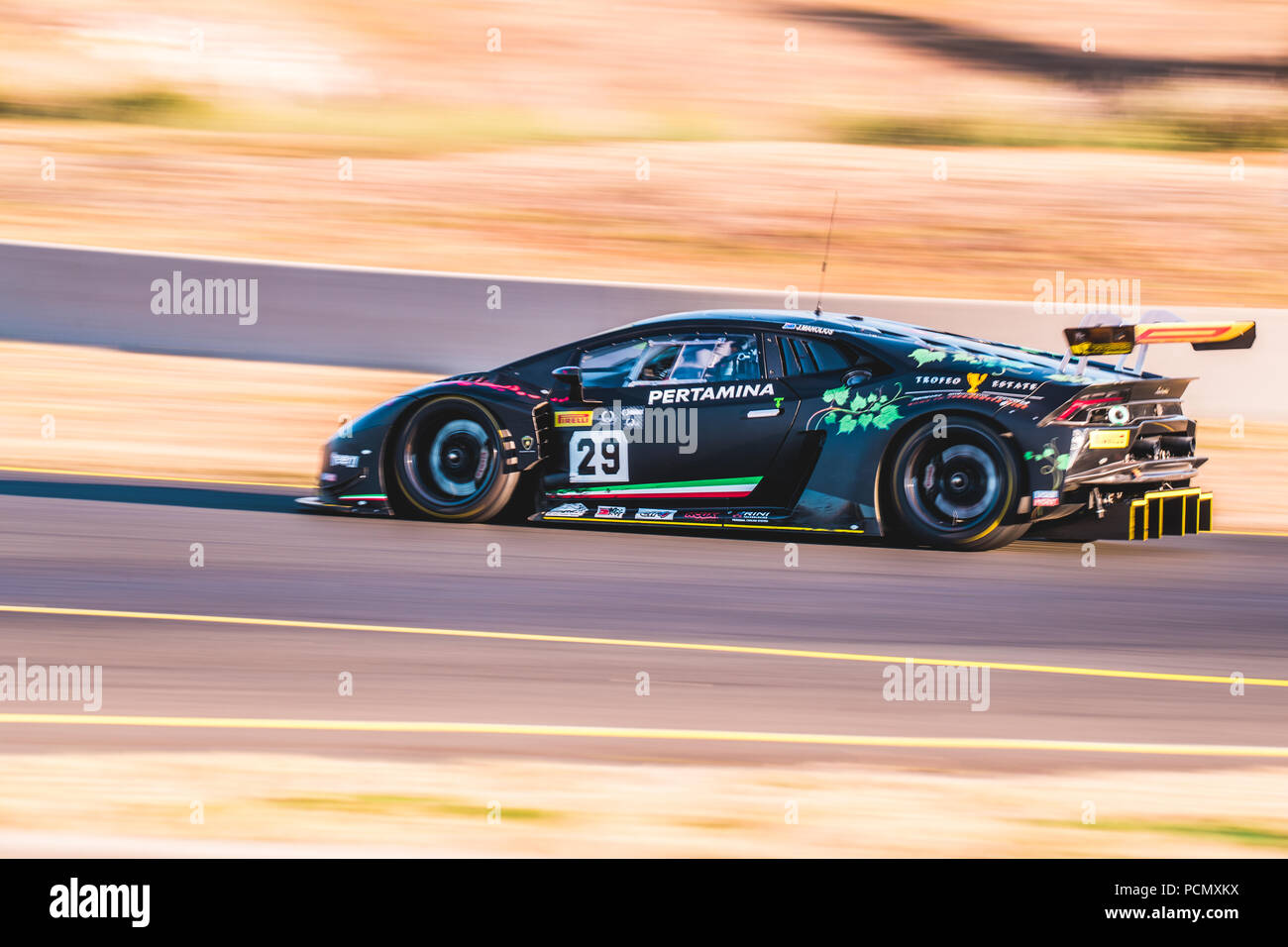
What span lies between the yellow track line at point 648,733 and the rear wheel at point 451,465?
3.63m

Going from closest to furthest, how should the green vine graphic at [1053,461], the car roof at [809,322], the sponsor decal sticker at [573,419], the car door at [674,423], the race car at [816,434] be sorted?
the green vine graphic at [1053,461] < the race car at [816,434] < the car door at [674,423] < the car roof at [809,322] < the sponsor decal sticker at [573,419]

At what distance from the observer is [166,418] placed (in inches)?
548

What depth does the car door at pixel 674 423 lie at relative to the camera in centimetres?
921

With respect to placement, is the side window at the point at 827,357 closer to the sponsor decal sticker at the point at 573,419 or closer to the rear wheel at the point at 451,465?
the sponsor decal sticker at the point at 573,419

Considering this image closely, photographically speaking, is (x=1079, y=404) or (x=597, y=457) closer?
(x=1079, y=404)

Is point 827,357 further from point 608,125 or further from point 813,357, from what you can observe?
point 608,125

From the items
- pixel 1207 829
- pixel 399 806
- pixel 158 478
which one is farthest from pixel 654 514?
pixel 1207 829

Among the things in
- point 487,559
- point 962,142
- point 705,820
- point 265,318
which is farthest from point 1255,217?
point 705,820

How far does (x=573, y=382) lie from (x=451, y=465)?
0.84 metres

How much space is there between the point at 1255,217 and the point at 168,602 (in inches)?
648

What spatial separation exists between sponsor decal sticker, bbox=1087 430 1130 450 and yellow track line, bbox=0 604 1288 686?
1.94 m

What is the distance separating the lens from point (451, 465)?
986cm

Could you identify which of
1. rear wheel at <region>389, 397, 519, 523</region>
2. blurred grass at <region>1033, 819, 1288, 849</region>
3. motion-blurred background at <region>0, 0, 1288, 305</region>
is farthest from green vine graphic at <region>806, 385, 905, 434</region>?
motion-blurred background at <region>0, 0, 1288, 305</region>

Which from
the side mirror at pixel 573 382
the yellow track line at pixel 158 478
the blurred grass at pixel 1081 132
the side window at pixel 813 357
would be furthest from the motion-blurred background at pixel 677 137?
the side window at pixel 813 357
